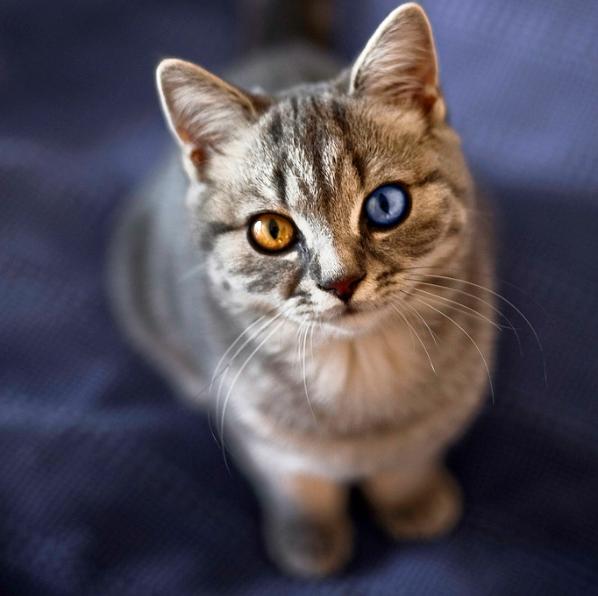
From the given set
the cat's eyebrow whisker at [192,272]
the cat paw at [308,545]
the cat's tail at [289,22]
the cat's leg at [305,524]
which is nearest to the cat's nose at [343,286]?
the cat's eyebrow whisker at [192,272]

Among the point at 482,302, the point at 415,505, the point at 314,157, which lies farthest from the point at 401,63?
the point at 415,505

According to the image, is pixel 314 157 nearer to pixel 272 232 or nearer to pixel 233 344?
pixel 272 232

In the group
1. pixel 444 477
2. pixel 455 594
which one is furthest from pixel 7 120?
pixel 455 594

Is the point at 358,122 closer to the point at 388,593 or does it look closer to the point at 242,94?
the point at 242,94

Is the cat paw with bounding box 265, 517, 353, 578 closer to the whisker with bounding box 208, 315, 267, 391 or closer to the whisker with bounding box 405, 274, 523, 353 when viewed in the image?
the whisker with bounding box 208, 315, 267, 391

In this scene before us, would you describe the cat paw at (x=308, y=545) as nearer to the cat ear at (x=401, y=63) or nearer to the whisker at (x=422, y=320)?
the whisker at (x=422, y=320)

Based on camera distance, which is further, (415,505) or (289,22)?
(289,22)

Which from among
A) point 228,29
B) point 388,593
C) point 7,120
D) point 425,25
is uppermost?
point 425,25
